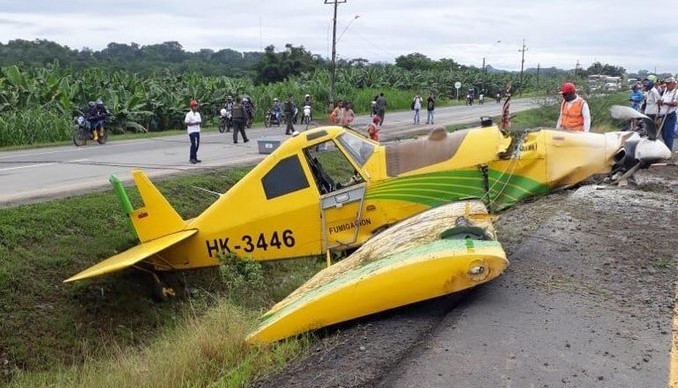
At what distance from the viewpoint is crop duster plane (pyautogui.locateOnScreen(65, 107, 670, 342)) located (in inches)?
269

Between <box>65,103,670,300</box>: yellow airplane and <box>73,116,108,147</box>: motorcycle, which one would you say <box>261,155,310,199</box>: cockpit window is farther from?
<box>73,116,108,147</box>: motorcycle

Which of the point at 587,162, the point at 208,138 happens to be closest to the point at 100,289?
the point at 587,162

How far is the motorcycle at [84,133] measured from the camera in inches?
938

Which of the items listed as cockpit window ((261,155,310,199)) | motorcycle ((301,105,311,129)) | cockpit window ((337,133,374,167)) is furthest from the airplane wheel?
motorcycle ((301,105,311,129))

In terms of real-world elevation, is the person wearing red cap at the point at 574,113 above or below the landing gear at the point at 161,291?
above

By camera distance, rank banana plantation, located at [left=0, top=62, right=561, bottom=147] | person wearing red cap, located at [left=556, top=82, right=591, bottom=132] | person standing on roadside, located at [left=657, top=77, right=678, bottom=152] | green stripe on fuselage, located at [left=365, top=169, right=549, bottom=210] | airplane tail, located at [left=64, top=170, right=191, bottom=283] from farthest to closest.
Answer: banana plantation, located at [left=0, top=62, right=561, bottom=147]
person standing on roadside, located at [left=657, top=77, right=678, bottom=152]
person wearing red cap, located at [left=556, top=82, right=591, bottom=132]
airplane tail, located at [left=64, top=170, right=191, bottom=283]
green stripe on fuselage, located at [left=365, top=169, right=549, bottom=210]

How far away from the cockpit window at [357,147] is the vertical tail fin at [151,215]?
263cm

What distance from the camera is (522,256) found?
6340 millimetres

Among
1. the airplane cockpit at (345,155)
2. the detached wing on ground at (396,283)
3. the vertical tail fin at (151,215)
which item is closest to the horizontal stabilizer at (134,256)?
the vertical tail fin at (151,215)

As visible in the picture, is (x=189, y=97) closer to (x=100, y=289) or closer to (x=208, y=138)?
(x=208, y=138)

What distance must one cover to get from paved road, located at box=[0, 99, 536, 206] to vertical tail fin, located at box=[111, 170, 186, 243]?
4255mm

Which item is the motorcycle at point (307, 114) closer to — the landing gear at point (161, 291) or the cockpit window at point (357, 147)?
the landing gear at point (161, 291)

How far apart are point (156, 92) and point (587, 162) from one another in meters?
29.9

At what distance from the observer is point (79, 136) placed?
23828 mm
